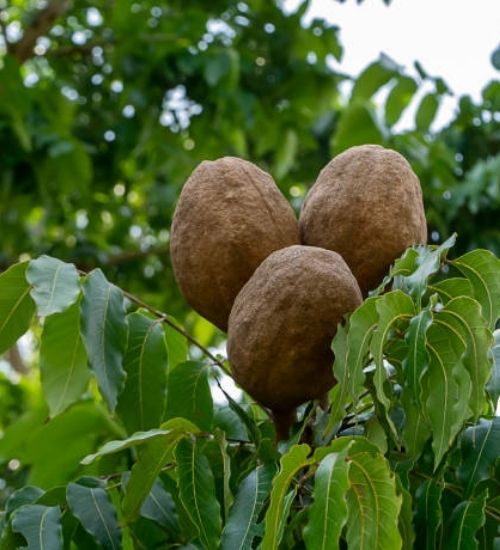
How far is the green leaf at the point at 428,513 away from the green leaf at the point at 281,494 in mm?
181

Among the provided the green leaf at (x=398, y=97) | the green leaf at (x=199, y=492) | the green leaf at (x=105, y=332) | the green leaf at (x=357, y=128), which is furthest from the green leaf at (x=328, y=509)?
the green leaf at (x=357, y=128)

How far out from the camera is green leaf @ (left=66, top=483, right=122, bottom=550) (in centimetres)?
165

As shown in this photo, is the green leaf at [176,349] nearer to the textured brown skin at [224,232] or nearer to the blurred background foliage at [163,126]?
the textured brown skin at [224,232]

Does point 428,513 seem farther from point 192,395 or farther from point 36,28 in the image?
point 36,28

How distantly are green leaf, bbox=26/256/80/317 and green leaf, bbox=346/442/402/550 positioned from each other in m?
0.44

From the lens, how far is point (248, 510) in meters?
1.52

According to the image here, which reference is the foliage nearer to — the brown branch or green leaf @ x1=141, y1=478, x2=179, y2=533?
green leaf @ x1=141, y1=478, x2=179, y2=533

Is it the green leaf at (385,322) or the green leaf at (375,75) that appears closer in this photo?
the green leaf at (385,322)

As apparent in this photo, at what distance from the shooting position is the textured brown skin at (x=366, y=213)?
162 centimetres

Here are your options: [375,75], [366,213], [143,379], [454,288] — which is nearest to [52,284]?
[143,379]

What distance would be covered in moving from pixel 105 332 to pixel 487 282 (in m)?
0.51

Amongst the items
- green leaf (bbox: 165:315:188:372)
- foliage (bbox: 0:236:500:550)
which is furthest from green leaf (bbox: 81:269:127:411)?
green leaf (bbox: 165:315:188:372)

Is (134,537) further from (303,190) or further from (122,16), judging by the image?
(303,190)

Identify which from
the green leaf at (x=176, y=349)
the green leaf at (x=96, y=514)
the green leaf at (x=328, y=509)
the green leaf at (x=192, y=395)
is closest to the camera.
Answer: the green leaf at (x=328, y=509)
